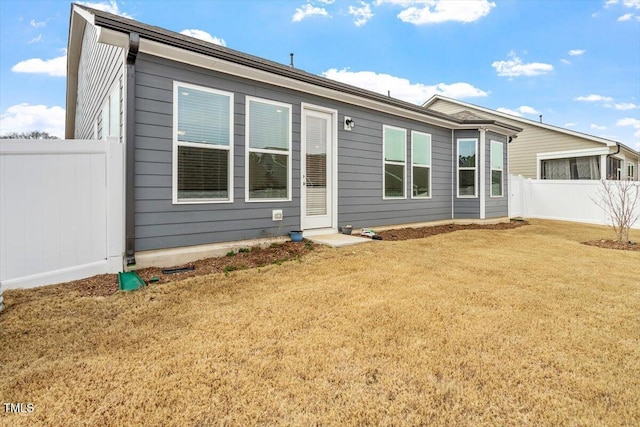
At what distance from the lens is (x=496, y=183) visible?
962 cm

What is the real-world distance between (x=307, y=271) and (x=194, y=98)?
294 cm

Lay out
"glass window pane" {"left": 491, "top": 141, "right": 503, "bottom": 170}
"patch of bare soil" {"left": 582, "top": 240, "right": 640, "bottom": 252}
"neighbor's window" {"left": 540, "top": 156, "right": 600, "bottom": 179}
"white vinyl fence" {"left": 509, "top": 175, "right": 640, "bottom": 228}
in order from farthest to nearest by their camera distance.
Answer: "neighbor's window" {"left": 540, "top": 156, "right": 600, "bottom": 179} → "white vinyl fence" {"left": 509, "top": 175, "right": 640, "bottom": 228} → "glass window pane" {"left": 491, "top": 141, "right": 503, "bottom": 170} → "patch of bare soil" {"left": 582, "top": 240, "right": 640, "bottom": 252}

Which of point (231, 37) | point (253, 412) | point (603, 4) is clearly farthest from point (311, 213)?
point (603, 4)

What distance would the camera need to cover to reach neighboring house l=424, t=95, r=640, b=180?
13.1 metres

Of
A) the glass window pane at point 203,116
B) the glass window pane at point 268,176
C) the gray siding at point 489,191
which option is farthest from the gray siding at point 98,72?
the gray siding at point 489,191

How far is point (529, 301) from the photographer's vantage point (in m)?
3.02

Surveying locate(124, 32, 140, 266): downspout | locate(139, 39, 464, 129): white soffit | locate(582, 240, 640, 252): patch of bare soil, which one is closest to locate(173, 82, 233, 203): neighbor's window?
locate(139, 39, 464, 129): white soffit

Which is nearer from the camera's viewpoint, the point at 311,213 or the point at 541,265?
the point at 541,265

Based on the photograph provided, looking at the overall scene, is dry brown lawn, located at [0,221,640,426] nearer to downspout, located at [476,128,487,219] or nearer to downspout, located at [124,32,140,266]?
downspout, located at [124,32,140,266]

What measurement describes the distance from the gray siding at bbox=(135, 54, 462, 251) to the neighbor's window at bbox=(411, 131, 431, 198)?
1.14 meters

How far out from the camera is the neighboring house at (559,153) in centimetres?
1311

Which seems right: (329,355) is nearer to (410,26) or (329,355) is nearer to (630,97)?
(410,26)

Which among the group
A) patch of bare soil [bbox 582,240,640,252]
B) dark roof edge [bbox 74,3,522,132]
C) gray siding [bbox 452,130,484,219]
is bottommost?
patch of bare soil [bbox 582,240,640,252]

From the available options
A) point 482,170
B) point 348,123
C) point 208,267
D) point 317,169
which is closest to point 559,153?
point 482,170
